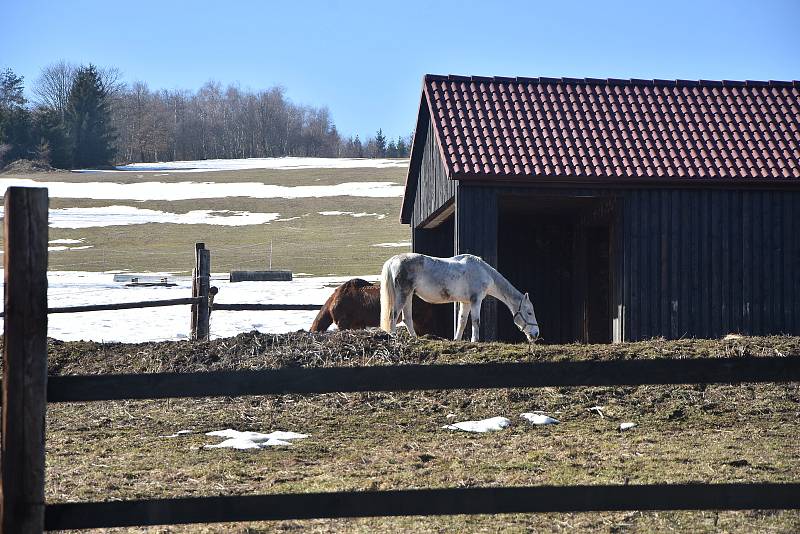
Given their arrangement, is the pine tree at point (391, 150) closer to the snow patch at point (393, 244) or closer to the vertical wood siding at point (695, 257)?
the snow patch at point (393, 244)

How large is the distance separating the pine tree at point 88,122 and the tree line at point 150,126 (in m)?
0.09

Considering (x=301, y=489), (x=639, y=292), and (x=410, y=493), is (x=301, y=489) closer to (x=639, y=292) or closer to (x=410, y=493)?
(x=410, y=493)

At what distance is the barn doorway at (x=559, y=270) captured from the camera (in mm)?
18047

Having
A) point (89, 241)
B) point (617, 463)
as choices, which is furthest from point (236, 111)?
point (617, 463)

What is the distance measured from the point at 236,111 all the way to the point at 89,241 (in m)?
72.3

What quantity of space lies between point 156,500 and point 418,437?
13.8 ft

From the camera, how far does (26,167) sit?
71.7 metres

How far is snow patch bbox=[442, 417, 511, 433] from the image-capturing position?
7523mm

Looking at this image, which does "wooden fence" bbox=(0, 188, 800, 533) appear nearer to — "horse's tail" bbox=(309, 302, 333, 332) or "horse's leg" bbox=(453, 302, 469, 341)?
"horse's leg" bbox=(453, 302, 469, 341)

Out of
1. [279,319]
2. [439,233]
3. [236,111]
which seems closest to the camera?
[439,233]

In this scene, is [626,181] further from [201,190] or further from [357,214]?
[201,190]

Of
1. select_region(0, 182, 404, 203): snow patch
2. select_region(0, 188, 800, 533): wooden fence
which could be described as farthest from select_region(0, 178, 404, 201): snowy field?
select_region(0, 188, 800, 533): wooden fence

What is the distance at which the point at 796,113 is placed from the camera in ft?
53.0

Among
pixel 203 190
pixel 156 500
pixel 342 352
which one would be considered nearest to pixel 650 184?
pixel 342 352
